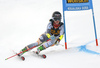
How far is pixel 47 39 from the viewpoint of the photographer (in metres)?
3.87

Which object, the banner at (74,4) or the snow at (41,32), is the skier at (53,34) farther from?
the banner at (74,4)

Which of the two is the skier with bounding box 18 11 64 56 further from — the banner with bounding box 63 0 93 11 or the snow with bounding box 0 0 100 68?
the banner with bounding box 63 0 93 11

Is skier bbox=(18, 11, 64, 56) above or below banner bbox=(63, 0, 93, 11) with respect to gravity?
below

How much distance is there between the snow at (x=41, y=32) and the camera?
3.13 meters

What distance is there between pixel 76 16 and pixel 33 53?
3588mm

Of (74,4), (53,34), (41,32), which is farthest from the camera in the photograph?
(41,32)

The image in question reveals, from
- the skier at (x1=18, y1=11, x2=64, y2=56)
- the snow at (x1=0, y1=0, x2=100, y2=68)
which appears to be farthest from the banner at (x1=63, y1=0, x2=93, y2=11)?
the snow at (x1=0, y1=0, x2=100, y2=68)

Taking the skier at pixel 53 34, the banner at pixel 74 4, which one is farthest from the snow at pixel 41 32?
the banner at pixel 74 4

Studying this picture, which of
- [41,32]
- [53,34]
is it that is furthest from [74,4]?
[41,32]

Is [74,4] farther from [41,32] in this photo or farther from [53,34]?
[41,32]

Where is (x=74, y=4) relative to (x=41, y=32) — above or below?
above

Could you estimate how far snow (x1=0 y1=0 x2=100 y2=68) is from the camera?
3.13m

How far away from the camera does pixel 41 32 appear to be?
19.3 feet

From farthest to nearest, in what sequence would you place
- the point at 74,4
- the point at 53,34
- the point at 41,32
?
1. the point at 41,32
2. the point at 53,34
3. the point at 74,4
